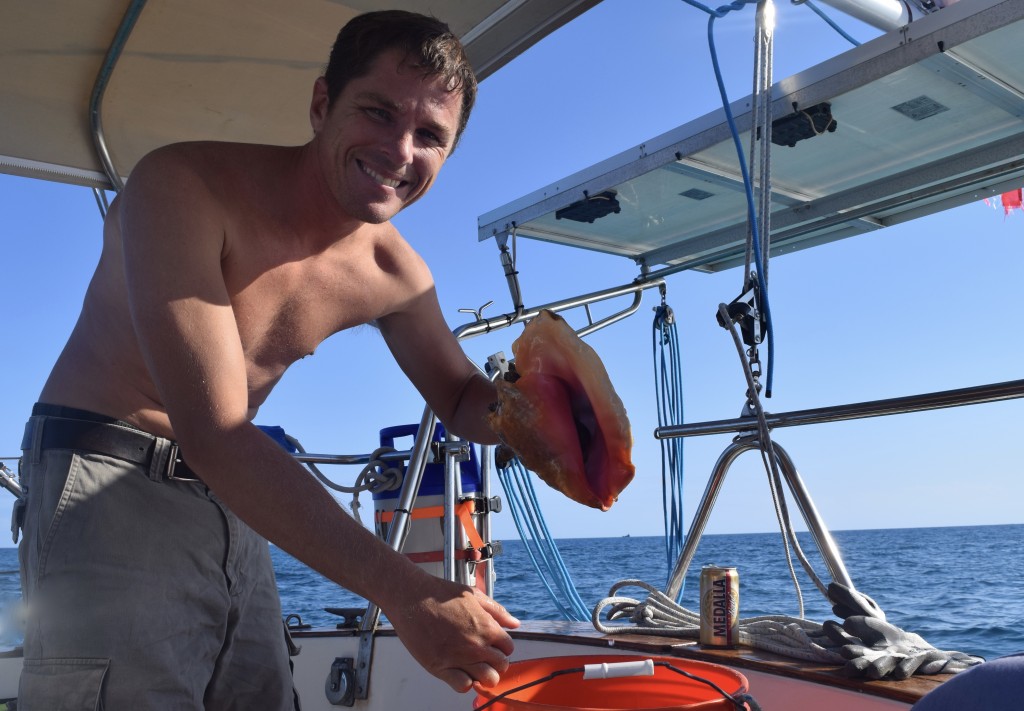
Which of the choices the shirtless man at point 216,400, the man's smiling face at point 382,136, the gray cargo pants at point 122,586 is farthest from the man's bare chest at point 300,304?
the gray cargo pants at point 122,586

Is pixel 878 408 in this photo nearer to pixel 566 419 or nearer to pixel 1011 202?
pixel 566 419

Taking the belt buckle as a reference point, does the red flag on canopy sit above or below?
above

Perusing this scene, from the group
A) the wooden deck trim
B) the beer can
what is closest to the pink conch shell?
the wooden deck trim

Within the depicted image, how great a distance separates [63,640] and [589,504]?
897 millimetres

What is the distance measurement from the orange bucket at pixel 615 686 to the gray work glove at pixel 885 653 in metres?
0.47

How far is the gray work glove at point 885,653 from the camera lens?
1582 mm

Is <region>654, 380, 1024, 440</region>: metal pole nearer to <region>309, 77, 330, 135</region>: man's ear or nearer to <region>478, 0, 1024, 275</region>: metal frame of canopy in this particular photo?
<region>478, 0, 1024, 275</region>: metal frame of canopy

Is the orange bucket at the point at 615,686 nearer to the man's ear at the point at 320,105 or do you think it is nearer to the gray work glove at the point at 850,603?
the gray work glove at the point at 850,603

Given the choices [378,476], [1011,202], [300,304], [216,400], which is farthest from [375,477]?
[1011,202]

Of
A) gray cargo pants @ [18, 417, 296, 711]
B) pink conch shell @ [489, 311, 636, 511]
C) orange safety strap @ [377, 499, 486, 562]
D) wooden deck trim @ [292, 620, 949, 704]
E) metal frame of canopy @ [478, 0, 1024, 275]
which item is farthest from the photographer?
orange safety strap @ [377, 499, 486, 562]

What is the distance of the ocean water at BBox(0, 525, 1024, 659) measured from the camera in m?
11.0

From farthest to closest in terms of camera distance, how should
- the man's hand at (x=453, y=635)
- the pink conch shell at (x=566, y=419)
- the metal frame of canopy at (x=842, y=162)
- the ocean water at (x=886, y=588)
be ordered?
the ocean water at (x=886, y=588) → the metal frame of canopy at (x=842, y=162) → the pink conch shell at (x=566, y=419) → the man's hand at (x=453, y=635)

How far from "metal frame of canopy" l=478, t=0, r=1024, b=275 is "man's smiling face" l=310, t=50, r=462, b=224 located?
1244mm

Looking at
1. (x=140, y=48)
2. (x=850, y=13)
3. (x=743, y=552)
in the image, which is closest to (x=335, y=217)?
(x=140, y=48)
